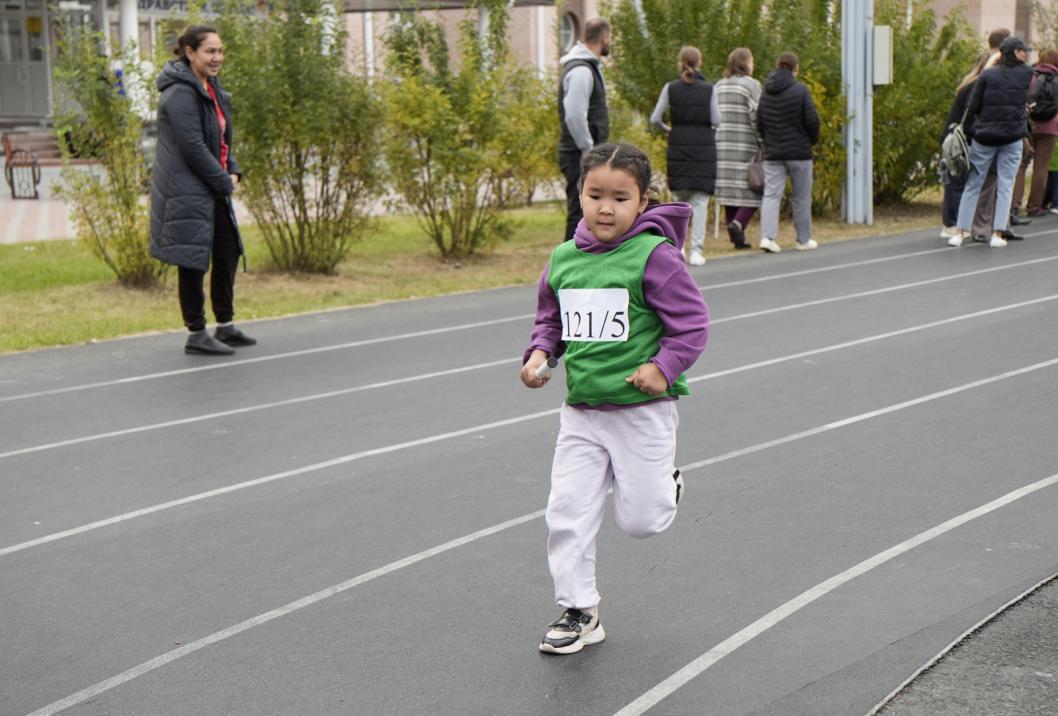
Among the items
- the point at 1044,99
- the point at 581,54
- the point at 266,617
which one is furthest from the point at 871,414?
the point at 1044,99

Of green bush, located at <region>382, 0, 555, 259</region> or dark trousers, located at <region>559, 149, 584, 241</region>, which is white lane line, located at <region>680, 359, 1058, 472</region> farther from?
green bush, located at <region>382, 0, 555, 259</region>

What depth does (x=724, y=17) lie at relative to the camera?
57.8ft

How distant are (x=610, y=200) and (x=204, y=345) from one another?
6198mm

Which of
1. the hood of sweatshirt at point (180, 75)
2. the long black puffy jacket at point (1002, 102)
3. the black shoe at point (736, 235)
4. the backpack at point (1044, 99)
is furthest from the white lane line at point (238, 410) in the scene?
the backpack at point (1044, 99)

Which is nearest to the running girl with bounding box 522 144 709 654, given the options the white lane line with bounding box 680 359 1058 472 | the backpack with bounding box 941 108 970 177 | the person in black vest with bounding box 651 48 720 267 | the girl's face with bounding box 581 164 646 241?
the girl's face with bounding box 581 164 646 241

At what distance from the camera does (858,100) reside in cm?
1773

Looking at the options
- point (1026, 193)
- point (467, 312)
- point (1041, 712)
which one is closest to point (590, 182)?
point (1041, 712)

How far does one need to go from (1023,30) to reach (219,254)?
→ 138 feet

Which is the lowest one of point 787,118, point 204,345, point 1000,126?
point 204,345

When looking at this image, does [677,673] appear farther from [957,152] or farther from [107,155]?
[957,152]

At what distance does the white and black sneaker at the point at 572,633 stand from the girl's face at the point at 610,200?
116cm

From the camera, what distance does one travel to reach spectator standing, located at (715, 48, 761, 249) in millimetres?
15859

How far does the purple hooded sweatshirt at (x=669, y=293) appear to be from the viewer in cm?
427

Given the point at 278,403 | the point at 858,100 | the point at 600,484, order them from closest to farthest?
1. the point at 600,484
2. the point at 278,403
3. the point at 858,100
